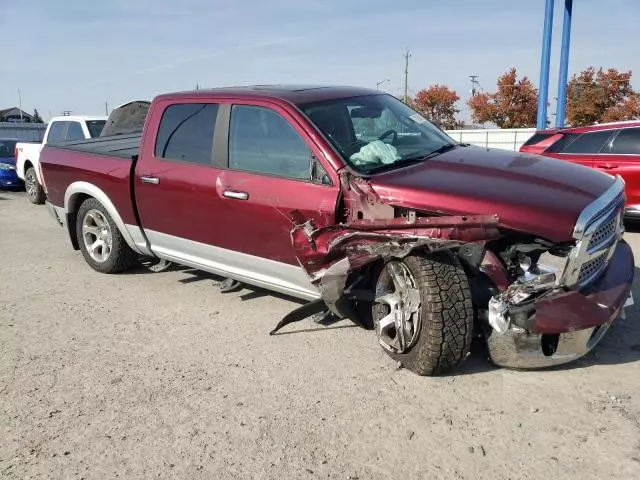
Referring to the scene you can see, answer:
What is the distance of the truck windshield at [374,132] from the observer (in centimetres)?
406

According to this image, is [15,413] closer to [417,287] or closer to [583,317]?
[417,287]

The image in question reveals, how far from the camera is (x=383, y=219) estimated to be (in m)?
3.60

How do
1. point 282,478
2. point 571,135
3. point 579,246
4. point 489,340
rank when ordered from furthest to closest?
point 571,135 → point 489,340 → point 579,246 → point 282,478

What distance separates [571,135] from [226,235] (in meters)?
6.19

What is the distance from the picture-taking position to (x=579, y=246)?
125 inches

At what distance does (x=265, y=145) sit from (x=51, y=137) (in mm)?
9255

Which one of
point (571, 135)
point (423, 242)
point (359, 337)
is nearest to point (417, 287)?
point (423, 242)

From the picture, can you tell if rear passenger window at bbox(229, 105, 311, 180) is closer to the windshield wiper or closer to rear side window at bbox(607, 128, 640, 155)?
the windshield wiper

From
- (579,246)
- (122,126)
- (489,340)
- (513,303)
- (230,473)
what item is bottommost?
(230,473)

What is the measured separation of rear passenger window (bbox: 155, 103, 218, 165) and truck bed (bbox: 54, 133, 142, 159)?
46 cm

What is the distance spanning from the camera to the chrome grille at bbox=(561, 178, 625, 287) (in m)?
3.19

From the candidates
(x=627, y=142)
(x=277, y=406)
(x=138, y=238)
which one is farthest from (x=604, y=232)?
(x=627, y=142)

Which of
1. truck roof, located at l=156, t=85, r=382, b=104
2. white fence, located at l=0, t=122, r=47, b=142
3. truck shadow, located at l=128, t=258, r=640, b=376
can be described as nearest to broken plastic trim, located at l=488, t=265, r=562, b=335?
truck shadow, located at l=128, t=258, r=640, b=376

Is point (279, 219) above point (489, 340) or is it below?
above
